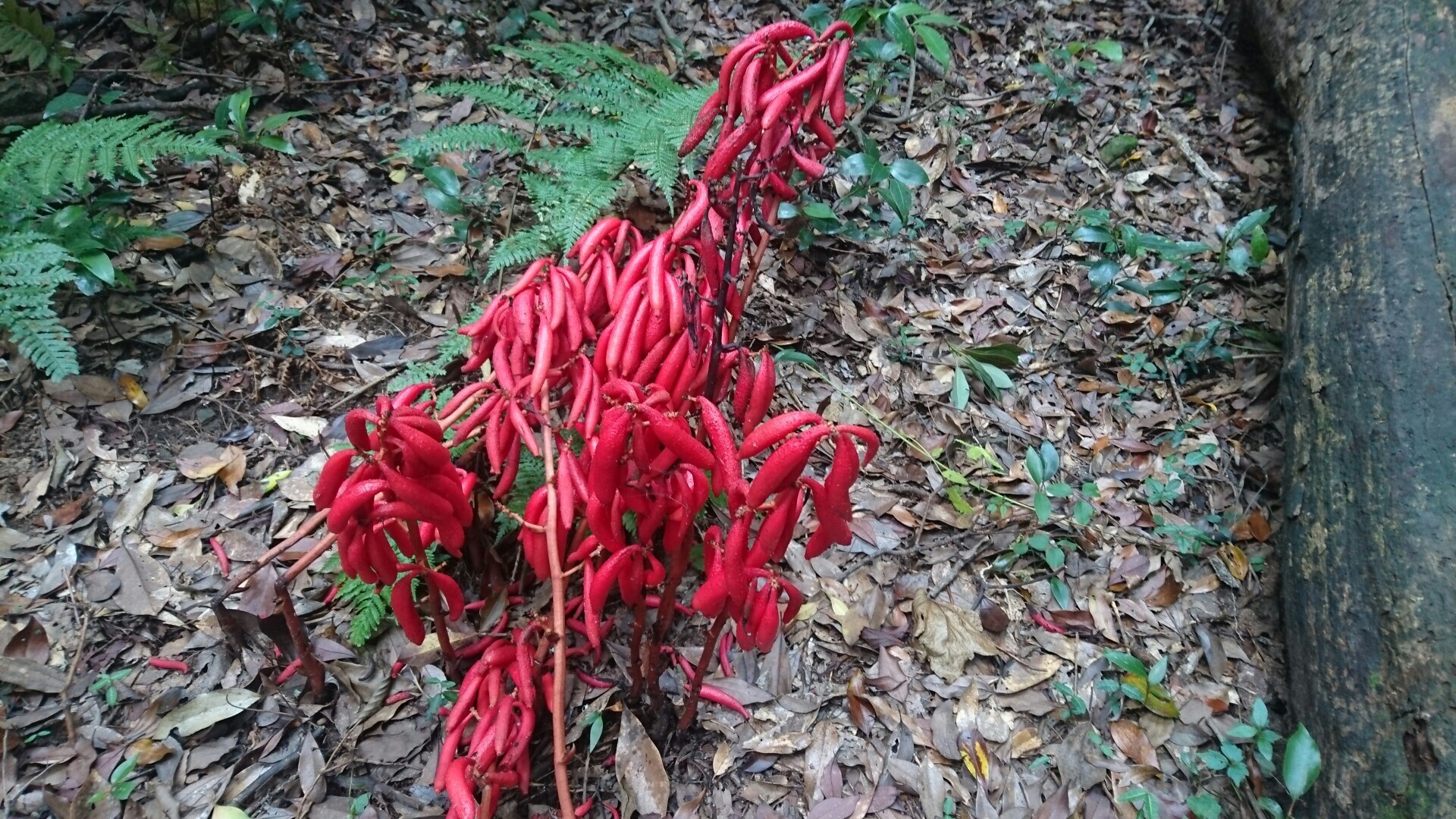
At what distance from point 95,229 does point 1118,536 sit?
3300 millimetres

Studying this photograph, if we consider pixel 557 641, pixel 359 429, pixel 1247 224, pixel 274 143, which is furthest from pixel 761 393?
pixel 1247 224

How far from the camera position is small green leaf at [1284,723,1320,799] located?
1.91 meters

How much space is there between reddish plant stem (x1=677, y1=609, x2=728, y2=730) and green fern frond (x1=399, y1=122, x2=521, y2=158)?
1756 mm

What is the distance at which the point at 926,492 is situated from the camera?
265 centimetres

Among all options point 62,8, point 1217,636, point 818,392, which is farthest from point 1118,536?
point 62,8

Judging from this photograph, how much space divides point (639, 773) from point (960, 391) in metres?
1.62

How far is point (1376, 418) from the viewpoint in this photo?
7.33 feet

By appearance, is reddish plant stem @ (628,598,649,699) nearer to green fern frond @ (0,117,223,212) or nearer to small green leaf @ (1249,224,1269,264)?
green fern frond @ (0,117,223,212)

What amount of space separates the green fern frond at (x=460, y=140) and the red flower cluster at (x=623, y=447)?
1035 millimetres

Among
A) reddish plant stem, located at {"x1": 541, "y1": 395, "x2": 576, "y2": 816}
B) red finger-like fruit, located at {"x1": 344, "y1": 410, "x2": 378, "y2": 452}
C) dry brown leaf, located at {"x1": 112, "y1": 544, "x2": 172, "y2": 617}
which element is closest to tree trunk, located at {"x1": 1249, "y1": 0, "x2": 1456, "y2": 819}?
reddish plant stem, located at {"x1": 541, "y1": 395, "x2": 576, "y2": 816}

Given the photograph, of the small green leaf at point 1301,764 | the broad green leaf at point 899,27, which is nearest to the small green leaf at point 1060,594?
the small green leaf at point 1301,764

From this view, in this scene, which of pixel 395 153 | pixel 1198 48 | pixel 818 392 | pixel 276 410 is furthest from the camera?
pixel 1198 48

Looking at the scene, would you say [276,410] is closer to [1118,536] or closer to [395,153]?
[395,153]

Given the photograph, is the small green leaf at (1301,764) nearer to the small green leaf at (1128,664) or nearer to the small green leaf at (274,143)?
the small green leaf at (1128,664)
